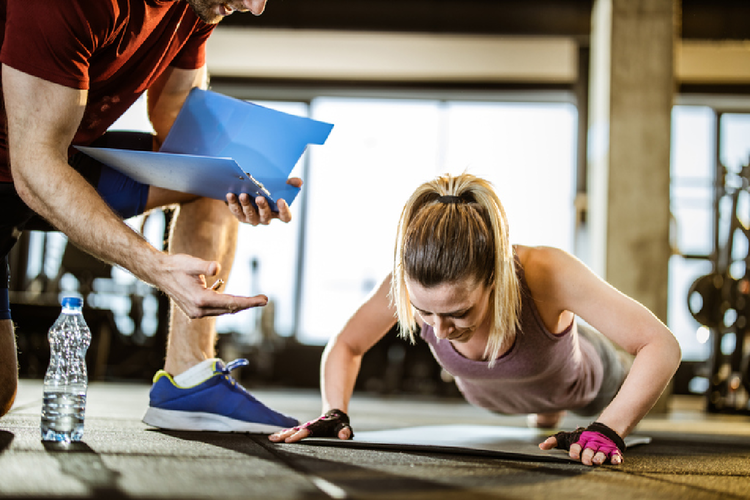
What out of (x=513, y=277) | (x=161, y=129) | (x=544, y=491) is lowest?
(x=544, y=491)

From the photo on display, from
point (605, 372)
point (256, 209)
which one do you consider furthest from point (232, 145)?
point (605, 372)

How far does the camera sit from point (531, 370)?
166cm

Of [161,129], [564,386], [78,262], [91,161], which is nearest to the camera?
[91,161]

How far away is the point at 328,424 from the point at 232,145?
2.26 ft

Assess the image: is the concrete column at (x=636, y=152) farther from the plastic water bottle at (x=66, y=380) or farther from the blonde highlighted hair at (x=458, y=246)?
the plastic water bottle at (x=66, y=380)

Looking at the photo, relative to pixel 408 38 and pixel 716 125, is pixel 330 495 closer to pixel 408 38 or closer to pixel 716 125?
pixel 408 38

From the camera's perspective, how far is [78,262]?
17.6 feet

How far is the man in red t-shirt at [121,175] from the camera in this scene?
3.81 feet

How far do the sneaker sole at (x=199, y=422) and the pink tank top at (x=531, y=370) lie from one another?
0.50 metres

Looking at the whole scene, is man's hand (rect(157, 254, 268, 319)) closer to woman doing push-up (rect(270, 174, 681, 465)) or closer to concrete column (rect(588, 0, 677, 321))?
woman doing push-up (rect(270, 174, 681, 465))

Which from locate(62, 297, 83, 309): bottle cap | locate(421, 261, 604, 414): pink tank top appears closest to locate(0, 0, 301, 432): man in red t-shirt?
locate(62, 297, 83, 309): bottle cap

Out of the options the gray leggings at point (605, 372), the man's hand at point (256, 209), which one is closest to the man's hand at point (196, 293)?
the man's hand at point (256, 209)

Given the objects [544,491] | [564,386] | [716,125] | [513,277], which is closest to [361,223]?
[716,125]

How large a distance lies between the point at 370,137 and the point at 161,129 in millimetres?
5233
